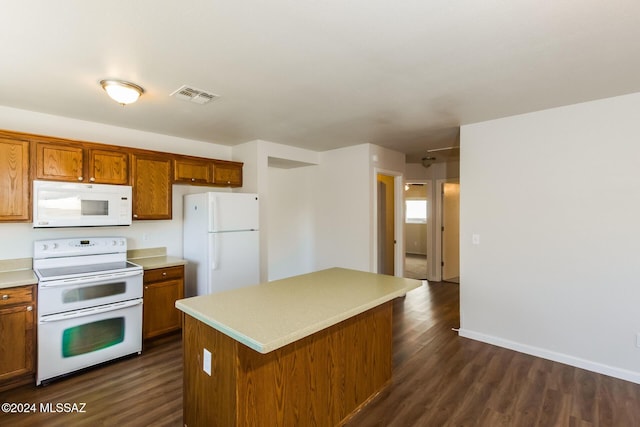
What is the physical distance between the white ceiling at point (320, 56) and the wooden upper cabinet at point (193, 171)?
690 mm

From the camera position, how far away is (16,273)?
9.36 feet

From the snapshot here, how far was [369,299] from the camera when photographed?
2.09 meters

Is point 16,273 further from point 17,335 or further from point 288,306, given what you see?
point 288,306

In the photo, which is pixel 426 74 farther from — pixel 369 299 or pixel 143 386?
pixel 143 386

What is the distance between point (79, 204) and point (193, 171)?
1259mm

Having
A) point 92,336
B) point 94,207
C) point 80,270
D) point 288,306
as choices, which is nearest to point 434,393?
point 288,306

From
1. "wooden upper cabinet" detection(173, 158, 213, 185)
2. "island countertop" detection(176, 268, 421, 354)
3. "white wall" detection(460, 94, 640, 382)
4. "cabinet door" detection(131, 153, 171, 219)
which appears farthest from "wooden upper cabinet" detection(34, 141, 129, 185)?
"white wall" detection(460, 94, 640, 382)

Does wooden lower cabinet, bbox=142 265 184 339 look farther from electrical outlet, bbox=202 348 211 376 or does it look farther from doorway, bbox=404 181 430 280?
doorway, bbox=404 181 430 280

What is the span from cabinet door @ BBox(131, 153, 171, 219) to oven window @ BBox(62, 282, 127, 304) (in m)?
0.82

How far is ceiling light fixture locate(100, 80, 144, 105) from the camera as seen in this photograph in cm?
233

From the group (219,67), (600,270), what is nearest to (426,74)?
(219,67)

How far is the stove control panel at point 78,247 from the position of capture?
295 cm

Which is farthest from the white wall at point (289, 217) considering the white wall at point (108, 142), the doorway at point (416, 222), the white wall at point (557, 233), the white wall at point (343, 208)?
the doorway at point (416, 222)

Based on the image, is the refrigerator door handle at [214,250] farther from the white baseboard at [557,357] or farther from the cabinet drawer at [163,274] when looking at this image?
the white baseboard at [557,357]
